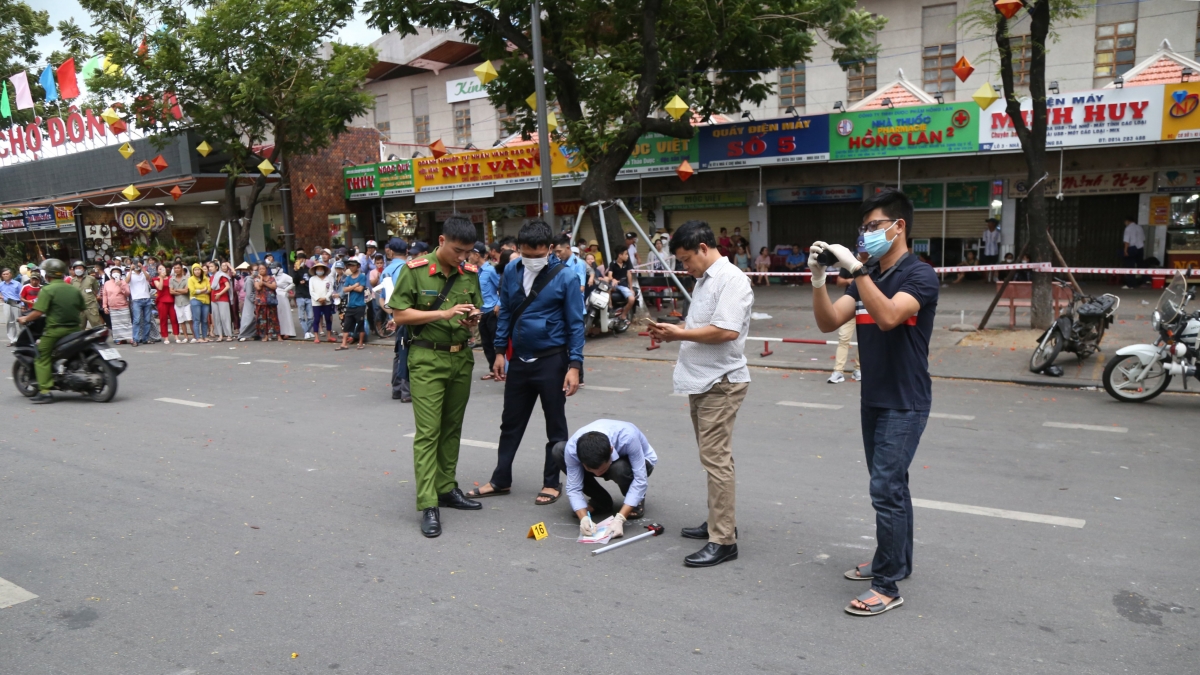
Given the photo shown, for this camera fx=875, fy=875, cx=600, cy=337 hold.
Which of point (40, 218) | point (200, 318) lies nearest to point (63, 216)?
point (40, 218)

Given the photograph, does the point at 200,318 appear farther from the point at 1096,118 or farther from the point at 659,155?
the point at 1096,118

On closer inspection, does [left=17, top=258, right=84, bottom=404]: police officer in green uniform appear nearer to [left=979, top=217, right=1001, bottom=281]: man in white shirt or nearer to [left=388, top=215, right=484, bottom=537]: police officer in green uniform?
[left=388, top=215, right=484, bottom=537]: police officer in green uniform

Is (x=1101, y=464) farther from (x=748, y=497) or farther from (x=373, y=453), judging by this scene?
(x=373, y=453)

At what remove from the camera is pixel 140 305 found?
1762cm

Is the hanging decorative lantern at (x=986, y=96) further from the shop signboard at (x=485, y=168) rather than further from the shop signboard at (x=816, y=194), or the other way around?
the shop signboard at (x=485, y=168)

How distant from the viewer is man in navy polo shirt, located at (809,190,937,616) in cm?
391

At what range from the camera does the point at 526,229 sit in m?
5.53

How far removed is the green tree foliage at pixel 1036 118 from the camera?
1196cm

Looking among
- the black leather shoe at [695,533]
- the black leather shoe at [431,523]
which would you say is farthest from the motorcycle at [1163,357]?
the black leather shoe at [431,523]

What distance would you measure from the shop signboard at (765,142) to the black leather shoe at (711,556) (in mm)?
15300

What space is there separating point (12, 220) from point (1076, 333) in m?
32.8

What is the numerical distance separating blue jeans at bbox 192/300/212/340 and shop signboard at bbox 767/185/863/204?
13.5 metres

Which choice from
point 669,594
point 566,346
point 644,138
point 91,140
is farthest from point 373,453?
point 91,140

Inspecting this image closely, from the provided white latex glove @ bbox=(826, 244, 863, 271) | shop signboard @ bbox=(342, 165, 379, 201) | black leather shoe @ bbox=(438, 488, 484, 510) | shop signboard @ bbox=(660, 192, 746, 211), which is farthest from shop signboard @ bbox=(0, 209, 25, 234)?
white latex glove @ bbox=(826, 244, 863, 271)
